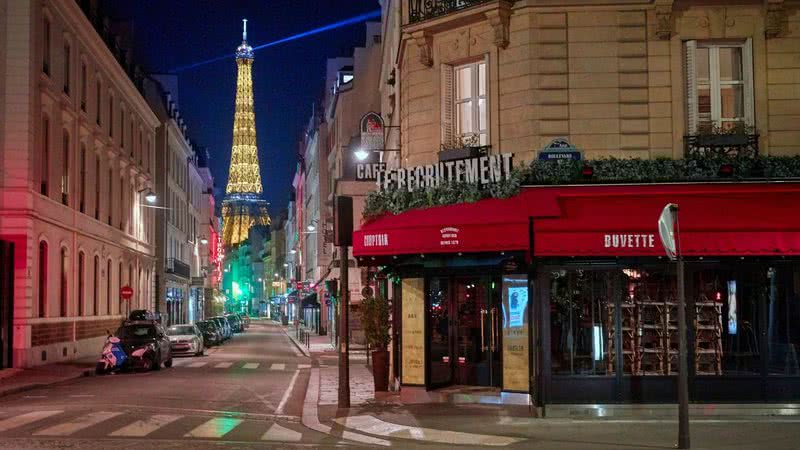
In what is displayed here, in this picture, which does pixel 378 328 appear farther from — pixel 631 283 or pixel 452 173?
pixel 631 283

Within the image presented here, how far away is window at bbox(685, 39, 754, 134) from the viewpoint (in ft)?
56.6

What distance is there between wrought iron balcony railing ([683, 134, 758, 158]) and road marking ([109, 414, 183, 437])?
31.5ft

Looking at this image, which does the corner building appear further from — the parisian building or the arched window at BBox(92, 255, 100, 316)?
the arched window at BBox(92, 255, 100, 316)

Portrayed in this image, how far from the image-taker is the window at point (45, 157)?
3366 centimetres

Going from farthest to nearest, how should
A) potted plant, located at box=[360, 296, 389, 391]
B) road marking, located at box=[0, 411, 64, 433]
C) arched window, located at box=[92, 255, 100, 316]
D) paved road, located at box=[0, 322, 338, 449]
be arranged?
arched window, located at box=[92, 255, 100, 316] → potted plant, located at box=[360, 296, 389, 391] → road marking, located at box=[0, 411, 64, 433] → paved road, located at box=[0, 322, 338, 449]

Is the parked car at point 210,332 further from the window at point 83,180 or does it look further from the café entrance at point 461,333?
the café entrance at point 461,333

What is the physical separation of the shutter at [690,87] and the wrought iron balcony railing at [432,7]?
142 inches

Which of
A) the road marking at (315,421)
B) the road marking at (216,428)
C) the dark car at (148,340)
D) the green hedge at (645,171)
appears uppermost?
the green hedge at (645,171)

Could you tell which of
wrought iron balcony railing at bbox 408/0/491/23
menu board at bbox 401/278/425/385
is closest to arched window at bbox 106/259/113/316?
menu board at bbox 401/278/425/385

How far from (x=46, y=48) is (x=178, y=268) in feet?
122

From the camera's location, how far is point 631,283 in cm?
1672

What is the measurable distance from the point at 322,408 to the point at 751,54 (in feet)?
32.2

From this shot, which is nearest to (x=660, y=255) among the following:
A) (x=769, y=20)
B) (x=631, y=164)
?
(x=631, y=164)

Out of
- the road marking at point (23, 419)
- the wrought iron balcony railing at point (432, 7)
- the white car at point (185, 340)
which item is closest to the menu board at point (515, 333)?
the wrought iron balcony railing at point (432, 7)
